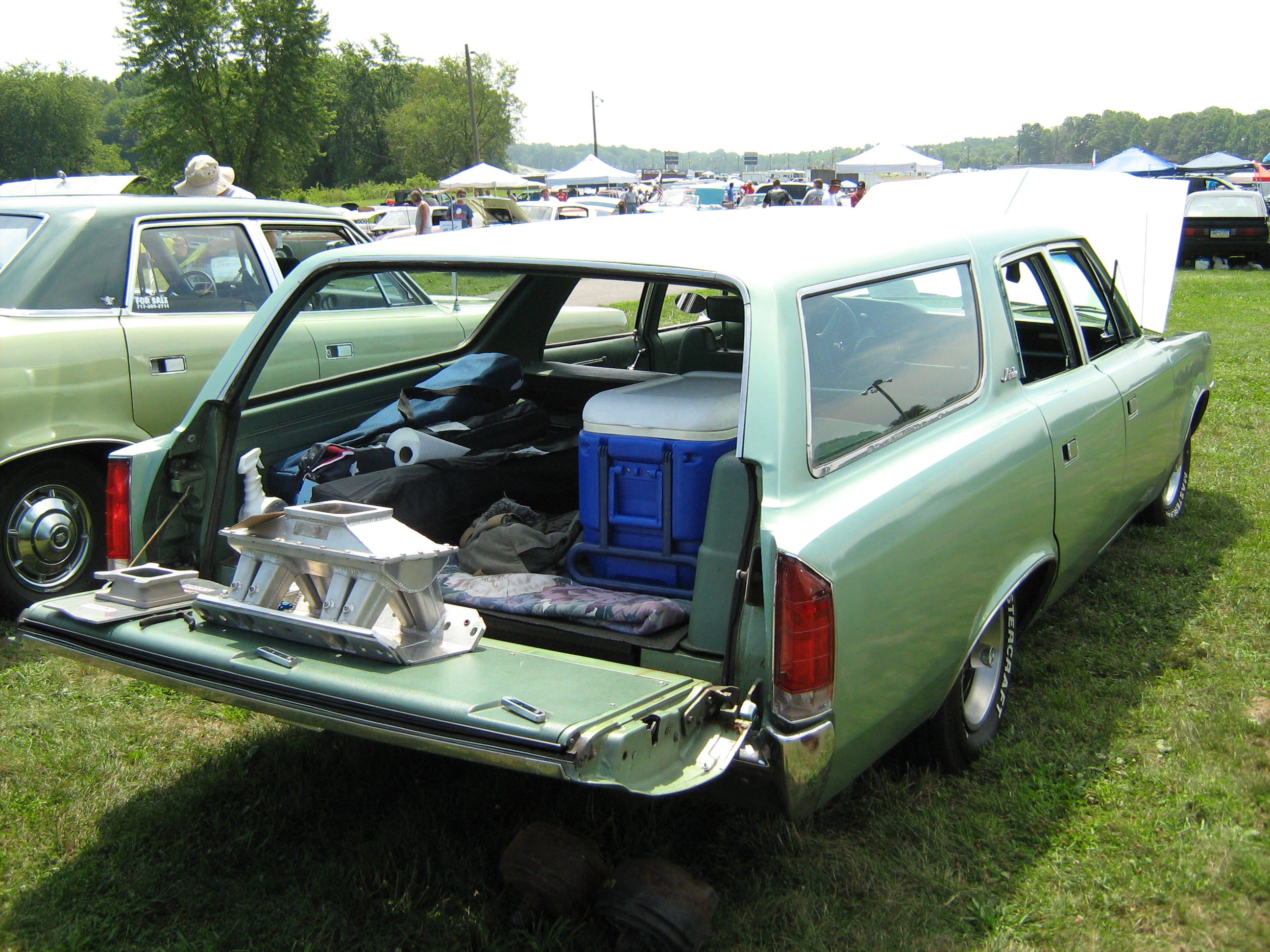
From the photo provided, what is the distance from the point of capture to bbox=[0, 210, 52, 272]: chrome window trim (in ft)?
15.0

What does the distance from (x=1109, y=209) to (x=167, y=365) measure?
7.08 m

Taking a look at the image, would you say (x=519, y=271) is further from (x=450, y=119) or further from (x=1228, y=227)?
(x=450, y=119)

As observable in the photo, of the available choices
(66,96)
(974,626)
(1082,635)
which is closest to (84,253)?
(974,626)

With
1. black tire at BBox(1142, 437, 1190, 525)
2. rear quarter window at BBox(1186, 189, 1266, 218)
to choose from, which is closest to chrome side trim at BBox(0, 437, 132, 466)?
black tire at BBox(1142, 437, 1190, 525)

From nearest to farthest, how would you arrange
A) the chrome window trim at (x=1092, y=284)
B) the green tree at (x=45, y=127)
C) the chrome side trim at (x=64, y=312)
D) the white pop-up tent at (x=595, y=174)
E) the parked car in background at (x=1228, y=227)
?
the chrome window trim at (x=1092, y=284), the chrome side trim at (x=64, y=312), the parked car in background at (x=1228, y=227), the white pop-up tent at (x=595, y=174), the green tree at (x=45, y=127)

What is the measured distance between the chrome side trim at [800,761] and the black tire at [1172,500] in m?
3.53

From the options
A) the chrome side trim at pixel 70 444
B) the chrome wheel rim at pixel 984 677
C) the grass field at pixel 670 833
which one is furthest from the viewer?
the chrome side trim at pixel 70 444

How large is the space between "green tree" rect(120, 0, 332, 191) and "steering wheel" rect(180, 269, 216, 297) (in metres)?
35.7

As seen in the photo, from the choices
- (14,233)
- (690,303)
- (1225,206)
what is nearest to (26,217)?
(14,233)

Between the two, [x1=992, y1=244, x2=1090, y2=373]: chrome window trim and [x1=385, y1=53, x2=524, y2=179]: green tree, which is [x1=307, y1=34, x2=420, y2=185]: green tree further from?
[x1=992, y1=244, x2=1090, y2=373]: chrome window trim

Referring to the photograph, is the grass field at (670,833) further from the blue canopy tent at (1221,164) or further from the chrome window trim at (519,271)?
the blue canopy tent at (1221,164)

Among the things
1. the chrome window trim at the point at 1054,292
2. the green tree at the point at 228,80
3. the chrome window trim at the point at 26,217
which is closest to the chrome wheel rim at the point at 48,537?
the chrome window trim at the point at 26,217

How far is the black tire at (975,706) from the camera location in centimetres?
298

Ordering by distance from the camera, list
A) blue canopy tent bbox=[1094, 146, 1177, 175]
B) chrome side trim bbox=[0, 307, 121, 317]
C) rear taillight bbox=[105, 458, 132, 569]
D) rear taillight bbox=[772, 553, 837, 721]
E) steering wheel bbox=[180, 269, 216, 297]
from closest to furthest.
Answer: rear taillight bbox=[772, 553, 837, 721] → rear taillight bbox=[105, 458, 132, 569] → chrome side trim bbox=[0, 307, 121, 317] → steering wheel bbox=[180, 269, 216, 297] → blue canopy tent bbox=[1094, 146, 1177, 175]
